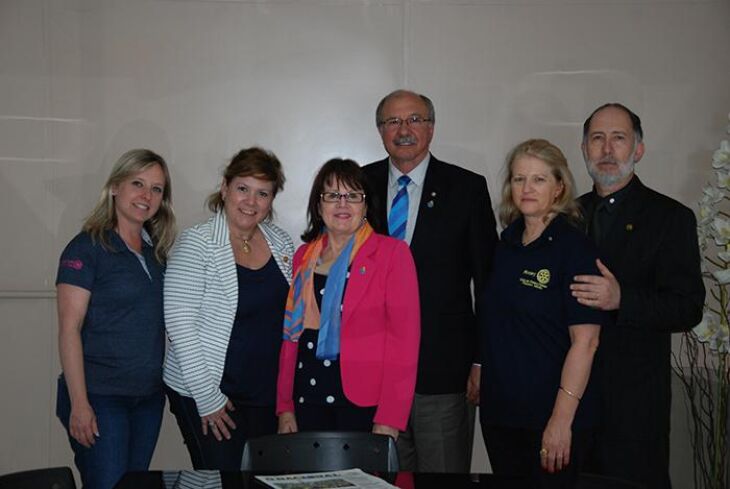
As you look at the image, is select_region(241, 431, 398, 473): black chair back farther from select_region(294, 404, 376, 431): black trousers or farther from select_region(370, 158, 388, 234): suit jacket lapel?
select_region(370, 158, 388, 234): suit jacket lapel

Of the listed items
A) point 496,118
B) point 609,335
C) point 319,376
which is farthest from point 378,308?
point 496,118

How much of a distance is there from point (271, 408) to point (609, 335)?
1.22 meters

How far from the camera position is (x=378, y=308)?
9.32 ft

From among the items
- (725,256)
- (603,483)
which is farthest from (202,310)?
(725,256)

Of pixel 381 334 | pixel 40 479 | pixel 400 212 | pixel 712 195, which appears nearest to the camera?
pixel 40 479

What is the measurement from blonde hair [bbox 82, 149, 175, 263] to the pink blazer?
84 centimetres

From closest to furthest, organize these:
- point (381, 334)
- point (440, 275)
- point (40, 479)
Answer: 1. point (40, 479)
2. point (381, 334)
3. point (440, 275)

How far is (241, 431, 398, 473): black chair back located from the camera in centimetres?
243

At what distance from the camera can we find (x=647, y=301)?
109 inches

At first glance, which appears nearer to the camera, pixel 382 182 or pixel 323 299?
pixel 323 299

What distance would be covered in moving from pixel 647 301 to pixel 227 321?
55.6 inches

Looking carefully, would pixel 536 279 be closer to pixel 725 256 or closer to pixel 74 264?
pixel 725 256

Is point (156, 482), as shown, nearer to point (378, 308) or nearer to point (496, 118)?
point (378, 308)

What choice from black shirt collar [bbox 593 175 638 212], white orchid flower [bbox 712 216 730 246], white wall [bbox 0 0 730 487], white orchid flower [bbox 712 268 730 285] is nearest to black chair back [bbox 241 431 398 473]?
black shirt collar [bbox 593 175 638 212]
